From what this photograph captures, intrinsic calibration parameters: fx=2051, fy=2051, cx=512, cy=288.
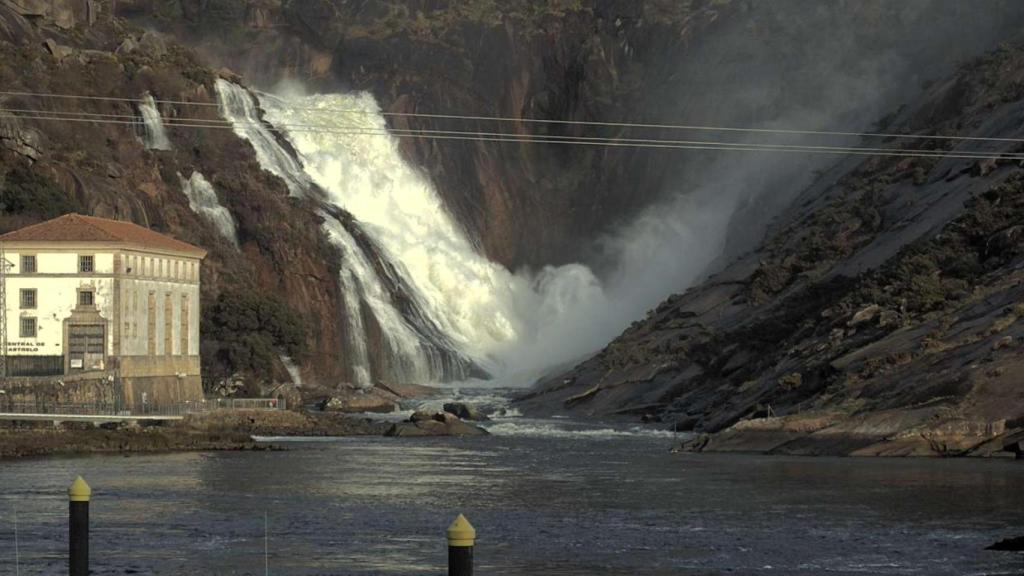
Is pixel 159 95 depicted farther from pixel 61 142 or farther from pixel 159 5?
pixel 159 5

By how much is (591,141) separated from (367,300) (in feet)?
115

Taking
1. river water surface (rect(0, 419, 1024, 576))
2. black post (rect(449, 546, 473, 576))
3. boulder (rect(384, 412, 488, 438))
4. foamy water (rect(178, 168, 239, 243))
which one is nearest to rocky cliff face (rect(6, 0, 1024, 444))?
foamy water (rect(178, 168, 239, 243))

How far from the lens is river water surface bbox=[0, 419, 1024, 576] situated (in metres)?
44.2

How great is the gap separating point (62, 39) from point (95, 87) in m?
11.8

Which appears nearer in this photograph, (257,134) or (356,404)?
(356,404)

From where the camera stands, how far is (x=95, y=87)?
132 metres

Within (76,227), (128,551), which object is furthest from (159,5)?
(128,551)

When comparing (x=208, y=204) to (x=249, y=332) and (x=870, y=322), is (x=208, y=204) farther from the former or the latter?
(x=870, y=322)

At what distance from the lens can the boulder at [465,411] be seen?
325 ft

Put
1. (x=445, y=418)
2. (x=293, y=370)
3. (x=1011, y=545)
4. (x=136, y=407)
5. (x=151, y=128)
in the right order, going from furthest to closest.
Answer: (x=151, y=128) < (x=293, y=370) < (x=445, y=418) < (x=136, y=407) < (x=1011, y=545)

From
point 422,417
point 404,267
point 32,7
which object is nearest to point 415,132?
point 404,267

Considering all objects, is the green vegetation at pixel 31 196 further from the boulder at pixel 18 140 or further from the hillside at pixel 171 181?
the boulder at pixel 18 140

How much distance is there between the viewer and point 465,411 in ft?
327

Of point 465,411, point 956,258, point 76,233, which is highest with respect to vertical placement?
point 76,233
